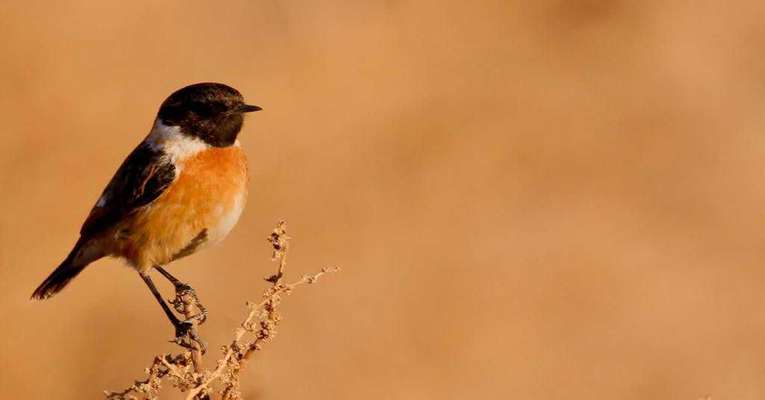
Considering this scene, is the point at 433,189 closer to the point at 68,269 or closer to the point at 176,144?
the point at 68,269

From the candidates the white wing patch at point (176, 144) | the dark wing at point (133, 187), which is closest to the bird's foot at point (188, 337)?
the dark wing at point (133, 187)

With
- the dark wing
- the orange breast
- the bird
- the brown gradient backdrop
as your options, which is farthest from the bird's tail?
the brown gradient backdrop

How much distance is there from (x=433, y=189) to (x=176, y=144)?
806cm

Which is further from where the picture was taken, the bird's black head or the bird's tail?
the bird's tail

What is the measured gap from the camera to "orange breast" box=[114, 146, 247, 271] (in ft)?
24.3

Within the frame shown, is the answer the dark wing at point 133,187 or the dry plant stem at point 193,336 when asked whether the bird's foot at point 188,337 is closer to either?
the dry plant stem at point 193,336

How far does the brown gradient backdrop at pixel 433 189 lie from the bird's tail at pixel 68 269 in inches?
137

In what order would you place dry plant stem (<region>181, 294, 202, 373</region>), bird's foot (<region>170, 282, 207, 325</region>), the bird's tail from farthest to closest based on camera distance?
1. the bird's tail
2. bird's foot (<region>170, 282, 207, 325</region>)
3. dry plant stem (<region>181, 294, 202, 373</region>)

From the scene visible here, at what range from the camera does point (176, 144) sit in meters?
7.59

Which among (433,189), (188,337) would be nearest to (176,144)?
(188,337)

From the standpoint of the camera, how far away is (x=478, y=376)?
13.0 m

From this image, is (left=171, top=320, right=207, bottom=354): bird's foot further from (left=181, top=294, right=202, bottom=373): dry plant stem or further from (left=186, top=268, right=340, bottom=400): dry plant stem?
(left=186, top=268, right=340, bottom=400): dry plant stem

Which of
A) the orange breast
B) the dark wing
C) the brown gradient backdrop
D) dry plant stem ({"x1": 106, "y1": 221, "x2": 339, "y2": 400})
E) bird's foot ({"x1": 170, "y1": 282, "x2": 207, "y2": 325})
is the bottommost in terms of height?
dry plant stem ({"x1": 106, "y1": 221, "x2": 339, "y2": 400})

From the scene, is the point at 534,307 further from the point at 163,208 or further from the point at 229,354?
the point at 229,354
